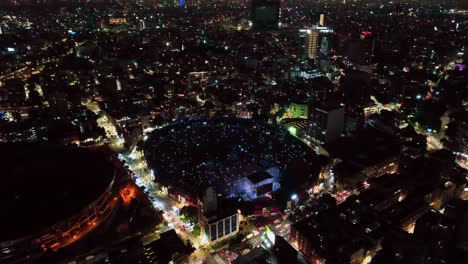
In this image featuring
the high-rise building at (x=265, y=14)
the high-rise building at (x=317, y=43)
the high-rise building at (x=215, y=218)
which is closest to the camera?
the high-rise building at (x=215, y=218)

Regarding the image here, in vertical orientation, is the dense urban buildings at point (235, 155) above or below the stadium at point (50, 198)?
below

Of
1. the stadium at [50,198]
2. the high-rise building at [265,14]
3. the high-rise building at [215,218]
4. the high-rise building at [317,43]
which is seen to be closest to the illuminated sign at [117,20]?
the high-rise building at [265,14]

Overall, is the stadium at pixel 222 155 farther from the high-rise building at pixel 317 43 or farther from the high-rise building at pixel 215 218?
the high-rise building at pixel 317 43

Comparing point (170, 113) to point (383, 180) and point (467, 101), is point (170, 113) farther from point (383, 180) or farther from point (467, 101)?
point (467, 101)

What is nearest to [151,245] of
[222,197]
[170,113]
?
[222,197]

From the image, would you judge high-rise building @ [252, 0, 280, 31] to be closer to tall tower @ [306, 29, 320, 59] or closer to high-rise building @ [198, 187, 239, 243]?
tall tower @ [306, 29, 320, 59]

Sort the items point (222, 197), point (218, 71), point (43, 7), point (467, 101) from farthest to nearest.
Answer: point (43, 7) < point (218, 71) < point (467, 101) < point (222, 197)
